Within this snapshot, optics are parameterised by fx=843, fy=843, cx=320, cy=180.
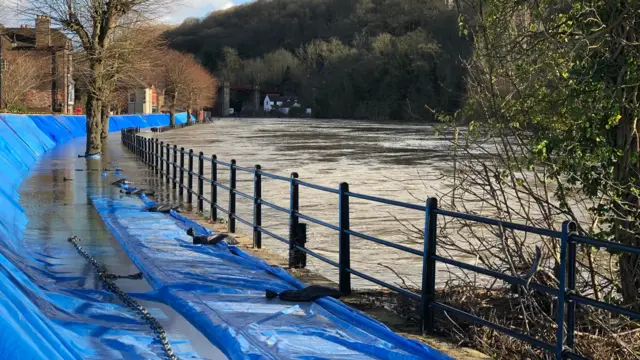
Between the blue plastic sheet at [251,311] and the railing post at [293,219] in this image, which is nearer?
the blue plastic sheet at [251,311]

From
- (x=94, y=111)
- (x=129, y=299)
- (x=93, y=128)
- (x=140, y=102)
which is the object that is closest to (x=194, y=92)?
(x=140, y=102)

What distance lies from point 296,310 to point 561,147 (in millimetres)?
2595

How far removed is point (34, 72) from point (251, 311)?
223 ft

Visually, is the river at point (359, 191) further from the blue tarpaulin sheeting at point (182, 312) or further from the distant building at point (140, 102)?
the distant building at point (140, 102)

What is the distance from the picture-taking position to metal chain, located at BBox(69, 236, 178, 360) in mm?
6279

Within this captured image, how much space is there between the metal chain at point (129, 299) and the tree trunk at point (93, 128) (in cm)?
2168

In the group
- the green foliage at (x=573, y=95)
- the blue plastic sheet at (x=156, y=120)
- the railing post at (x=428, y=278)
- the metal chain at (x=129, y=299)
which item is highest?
the green foliage at (x=573, y=95)

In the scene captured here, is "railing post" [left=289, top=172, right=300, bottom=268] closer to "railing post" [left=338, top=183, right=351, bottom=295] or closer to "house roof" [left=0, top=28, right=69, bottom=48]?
"railing post" [left=338, top=183, right=351, bottom=295]

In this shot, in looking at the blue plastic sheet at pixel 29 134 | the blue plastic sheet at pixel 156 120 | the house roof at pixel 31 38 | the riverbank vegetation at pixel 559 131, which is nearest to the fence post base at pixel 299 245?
the riverbank vegetation at pixel 559 131

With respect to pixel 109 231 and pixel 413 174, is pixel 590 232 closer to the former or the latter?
pixel 109 231

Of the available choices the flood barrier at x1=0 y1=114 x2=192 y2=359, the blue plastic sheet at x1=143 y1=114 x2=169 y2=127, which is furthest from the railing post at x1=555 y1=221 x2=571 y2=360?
the blue plastic sheet at x1=143 y1=114 x2=169 y2=127

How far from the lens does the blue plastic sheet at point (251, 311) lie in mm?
6082

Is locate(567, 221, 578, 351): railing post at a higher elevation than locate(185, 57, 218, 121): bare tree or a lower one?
lower

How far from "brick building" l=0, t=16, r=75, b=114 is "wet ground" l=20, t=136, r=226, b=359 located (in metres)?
28.9
